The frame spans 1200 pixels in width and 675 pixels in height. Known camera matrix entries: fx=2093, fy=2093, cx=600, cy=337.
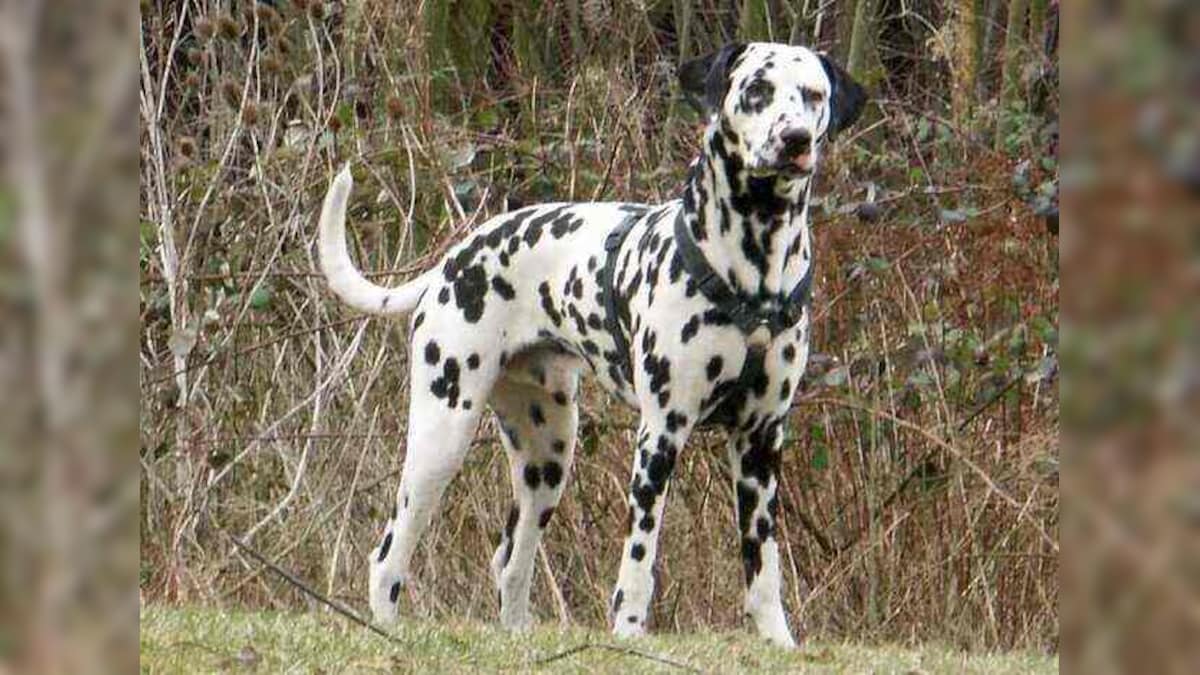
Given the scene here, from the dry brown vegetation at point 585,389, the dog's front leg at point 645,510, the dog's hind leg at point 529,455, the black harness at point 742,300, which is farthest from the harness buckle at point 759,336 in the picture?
the dry brown vegetation at point 585,389

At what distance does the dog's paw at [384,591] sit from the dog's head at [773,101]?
82.4 inches

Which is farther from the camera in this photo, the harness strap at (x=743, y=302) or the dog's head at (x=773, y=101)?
the harness strap at (x=743, y=302)

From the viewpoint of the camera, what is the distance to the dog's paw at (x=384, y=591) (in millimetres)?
7555

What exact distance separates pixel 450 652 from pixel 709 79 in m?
2.36

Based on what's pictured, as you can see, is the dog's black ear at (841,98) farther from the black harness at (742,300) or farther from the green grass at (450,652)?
the green grass at (450,652)

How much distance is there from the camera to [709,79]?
6.82 m

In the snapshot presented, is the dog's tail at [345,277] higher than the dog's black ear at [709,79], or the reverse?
the dog's black ear at [709,79]

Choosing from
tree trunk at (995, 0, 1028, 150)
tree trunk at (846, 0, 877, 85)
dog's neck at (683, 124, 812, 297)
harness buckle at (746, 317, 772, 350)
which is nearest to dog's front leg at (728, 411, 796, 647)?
harness buckle at (746, 317, 772, 350)

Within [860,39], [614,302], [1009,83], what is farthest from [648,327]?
[860,39]

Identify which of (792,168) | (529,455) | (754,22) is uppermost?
(754,22)

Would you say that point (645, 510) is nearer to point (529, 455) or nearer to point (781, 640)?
point (781, 640)

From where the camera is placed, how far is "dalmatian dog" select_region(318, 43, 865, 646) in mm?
6625
